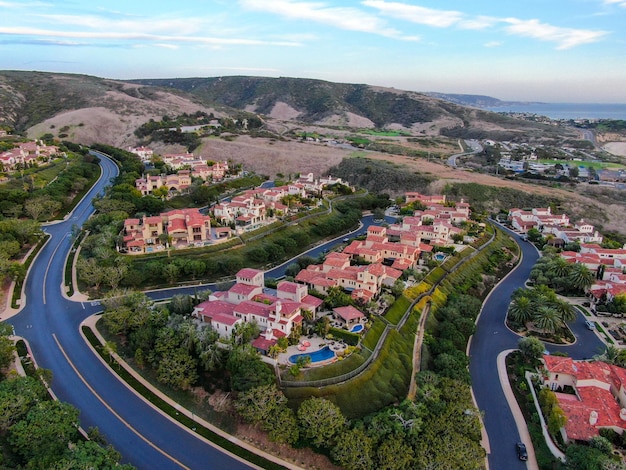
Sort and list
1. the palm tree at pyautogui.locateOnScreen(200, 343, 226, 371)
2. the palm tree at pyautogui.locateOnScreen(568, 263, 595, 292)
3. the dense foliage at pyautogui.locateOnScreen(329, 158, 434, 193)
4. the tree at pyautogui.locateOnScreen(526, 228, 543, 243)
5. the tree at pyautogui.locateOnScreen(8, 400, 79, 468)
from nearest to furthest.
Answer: the tree at pyautogui.locateOnScreen(8, 400, 79, 468), the palm tree at pyautogui.locateOnScreen(200, 343, 226, 371), the palm tree at pyautogui.locateOnScreen(568, 263, 595, 292), the tree at pyautogui.locateOnScreen(526, 228, 543, 243), the dense foliage at pyautogui.locateOnScreen(329, 158, 434, 193)

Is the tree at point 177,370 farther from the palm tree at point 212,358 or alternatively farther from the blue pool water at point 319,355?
the blue pool water at point 319,355

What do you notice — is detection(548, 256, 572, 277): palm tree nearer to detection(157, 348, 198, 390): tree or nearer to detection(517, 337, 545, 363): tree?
detection(517, 337, 545, 363): tree

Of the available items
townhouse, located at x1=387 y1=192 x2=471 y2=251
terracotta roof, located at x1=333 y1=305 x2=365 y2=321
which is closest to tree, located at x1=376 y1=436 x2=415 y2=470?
terracotta roof, located at x1=333 y1=305 x2=365 y2=321

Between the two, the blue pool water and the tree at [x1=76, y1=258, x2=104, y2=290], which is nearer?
the blue pool water

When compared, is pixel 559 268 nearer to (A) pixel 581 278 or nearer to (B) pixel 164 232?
(A) pixel 581 278

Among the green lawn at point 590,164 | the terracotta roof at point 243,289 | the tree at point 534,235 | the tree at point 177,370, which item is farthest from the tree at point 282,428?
the green lawn at point 590,164

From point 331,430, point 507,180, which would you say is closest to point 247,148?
point 507,180

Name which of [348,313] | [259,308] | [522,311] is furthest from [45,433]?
[522,311]
